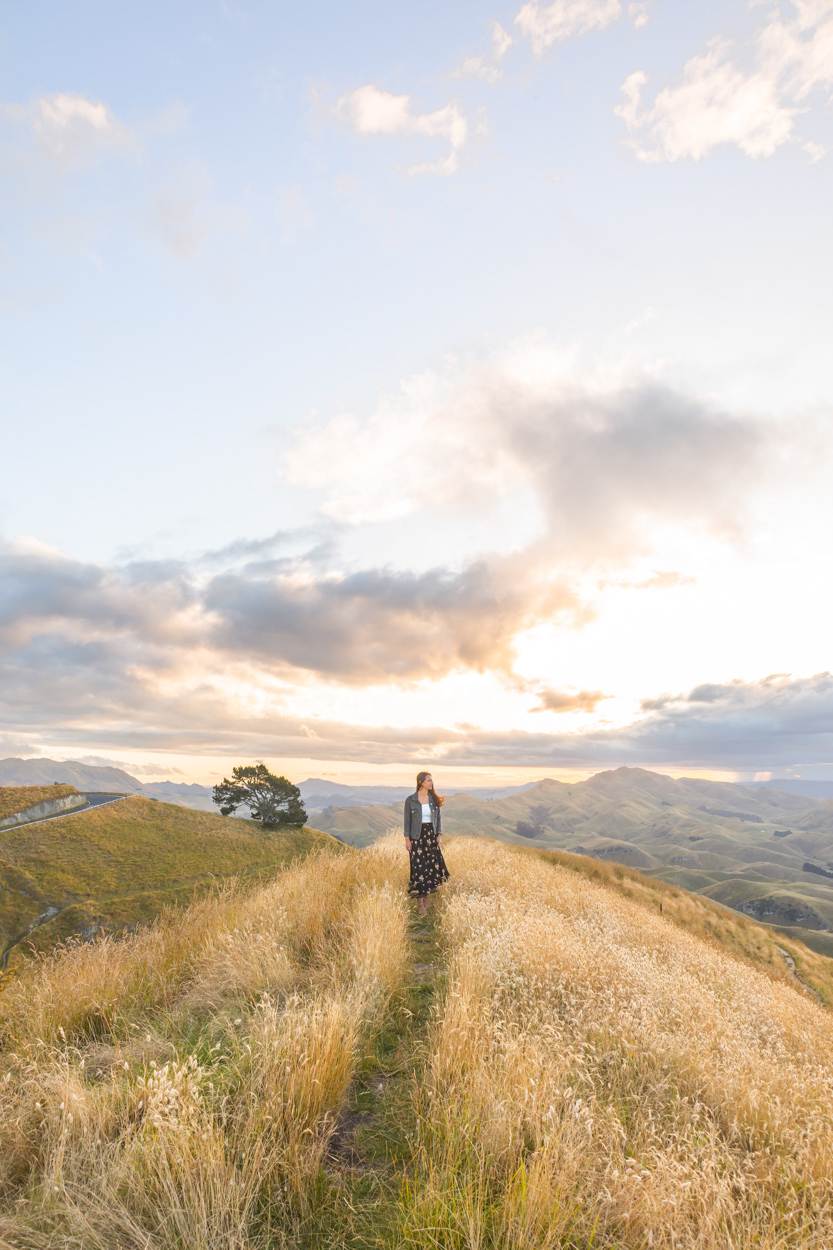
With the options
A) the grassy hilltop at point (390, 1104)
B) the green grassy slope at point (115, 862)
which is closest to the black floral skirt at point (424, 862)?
the grassy hilltop at point (390, 1104)

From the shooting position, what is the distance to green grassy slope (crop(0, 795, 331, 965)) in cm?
3631

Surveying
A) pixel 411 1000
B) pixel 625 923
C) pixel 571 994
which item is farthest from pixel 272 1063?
pixel 625 923

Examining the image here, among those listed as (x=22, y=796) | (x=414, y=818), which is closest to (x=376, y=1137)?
(x=414, y=818)

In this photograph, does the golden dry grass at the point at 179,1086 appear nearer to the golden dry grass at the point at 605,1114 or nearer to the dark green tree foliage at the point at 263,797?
the golden dry grass at the point at 605,1114

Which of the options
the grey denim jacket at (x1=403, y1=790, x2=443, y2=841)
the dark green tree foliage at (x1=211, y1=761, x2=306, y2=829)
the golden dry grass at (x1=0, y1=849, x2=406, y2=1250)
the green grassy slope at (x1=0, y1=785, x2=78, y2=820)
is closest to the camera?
the golden dry grass at (x1=0, y1=849, x2=406, y2=1250)

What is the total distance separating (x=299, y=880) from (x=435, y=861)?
334cm

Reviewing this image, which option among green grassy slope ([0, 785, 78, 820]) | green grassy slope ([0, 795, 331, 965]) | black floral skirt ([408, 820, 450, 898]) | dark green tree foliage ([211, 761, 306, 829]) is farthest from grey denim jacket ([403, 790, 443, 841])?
dark green tree foliage ([211, 761, 306, 829])

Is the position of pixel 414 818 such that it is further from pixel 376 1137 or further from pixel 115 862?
pixel 115 862

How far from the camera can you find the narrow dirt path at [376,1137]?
3.37 meters

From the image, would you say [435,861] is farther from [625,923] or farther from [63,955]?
[63,955]

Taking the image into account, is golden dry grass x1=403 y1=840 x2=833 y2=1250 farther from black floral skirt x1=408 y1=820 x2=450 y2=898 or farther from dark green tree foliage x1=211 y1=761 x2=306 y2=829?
dark green tree foliage x1=211 y1=761 x2=306 y2=829

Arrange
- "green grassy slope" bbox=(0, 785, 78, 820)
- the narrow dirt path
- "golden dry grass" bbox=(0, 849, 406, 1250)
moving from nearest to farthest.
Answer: "golden dry grass" bbox=(0, 849, 406, 1250)
the narrow dirt path
"green grassy slope" bbox=(0, 785, 78, 820)

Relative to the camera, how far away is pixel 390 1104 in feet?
15.4

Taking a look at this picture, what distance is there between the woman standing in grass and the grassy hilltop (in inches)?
185
